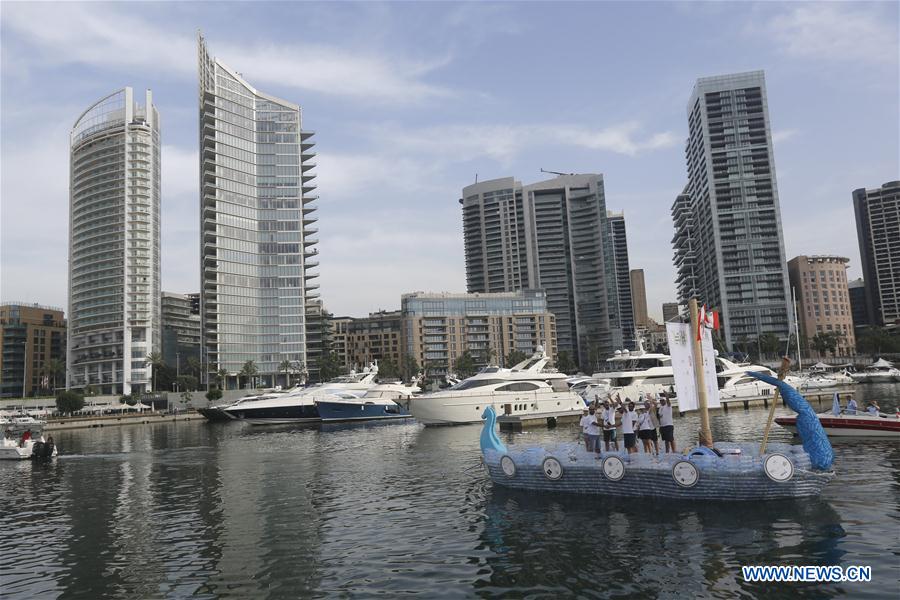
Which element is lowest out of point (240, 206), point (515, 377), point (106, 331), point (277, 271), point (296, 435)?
point (296, 435)

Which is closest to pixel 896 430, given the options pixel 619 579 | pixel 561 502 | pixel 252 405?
pixel 561 502

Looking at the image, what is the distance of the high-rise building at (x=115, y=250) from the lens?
15462 centimetres

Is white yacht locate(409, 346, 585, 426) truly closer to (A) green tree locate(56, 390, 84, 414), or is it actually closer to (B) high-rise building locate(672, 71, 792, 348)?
(A) green tree locate(56, 390, 84, 414)

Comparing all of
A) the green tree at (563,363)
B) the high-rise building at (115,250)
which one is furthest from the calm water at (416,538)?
the green tree at (563,363)

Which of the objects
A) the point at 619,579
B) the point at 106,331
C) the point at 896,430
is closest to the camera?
the point at 619,579

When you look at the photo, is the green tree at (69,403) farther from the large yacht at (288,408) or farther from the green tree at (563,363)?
the green tree at (563,363)

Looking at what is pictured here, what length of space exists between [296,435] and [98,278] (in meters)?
137

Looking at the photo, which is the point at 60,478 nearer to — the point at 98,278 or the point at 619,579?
the point at 619,579

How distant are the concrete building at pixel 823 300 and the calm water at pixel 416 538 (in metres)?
192

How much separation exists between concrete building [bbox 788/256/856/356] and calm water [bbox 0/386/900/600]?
192 metres

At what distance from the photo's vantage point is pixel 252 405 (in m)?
62.2

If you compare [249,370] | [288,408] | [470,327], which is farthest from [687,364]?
[470,327]

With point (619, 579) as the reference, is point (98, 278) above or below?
above

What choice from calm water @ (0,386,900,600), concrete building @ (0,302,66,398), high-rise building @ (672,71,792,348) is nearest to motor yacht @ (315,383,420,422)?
calm water @ (0,386,900,600)
